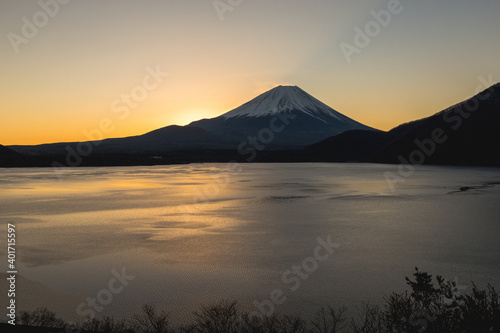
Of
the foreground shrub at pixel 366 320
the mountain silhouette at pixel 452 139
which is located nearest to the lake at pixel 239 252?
the foreground shrub at pixel 366 320

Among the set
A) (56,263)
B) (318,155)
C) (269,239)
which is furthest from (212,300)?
(318,155)

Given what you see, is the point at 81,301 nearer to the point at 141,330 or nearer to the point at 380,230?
the point at 141,330

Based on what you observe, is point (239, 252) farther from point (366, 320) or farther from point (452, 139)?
Answer: point (452, 139)

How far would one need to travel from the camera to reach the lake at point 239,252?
351 inches

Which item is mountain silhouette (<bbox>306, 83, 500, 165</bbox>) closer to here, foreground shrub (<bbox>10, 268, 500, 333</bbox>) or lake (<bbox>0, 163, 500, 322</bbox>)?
lake (<bbox>0, 163, 500, 322</bbox>)

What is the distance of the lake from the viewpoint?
8.91 meters

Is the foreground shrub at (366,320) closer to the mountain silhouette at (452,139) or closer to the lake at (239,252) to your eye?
the lake at (239,252)

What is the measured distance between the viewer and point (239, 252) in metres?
12.5

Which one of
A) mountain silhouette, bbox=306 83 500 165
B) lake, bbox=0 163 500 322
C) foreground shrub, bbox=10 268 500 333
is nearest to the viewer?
foreground shrub, bbox=10 268 500 333

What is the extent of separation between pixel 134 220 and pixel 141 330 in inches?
471

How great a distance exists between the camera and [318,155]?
393 feet

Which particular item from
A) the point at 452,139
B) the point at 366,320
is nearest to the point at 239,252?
the point at 366,320

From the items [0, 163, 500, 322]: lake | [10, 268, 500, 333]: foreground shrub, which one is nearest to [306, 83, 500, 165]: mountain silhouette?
[0, 163, 500, 322]: lake

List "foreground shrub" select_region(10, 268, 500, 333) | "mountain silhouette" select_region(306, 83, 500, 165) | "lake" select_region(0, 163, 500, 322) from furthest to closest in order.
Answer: "mountain silhouette" select_region(306, 83, 500, 165), "lake" select_region(0, 163, 500, 322), "foreground shrub" select_region(10, 268, 500, 333)
